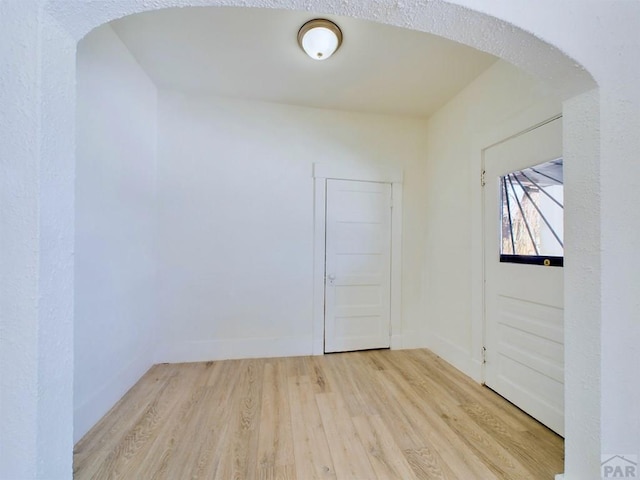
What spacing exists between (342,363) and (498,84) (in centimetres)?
284

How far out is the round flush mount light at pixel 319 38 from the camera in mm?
1719

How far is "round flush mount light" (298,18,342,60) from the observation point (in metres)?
1.72

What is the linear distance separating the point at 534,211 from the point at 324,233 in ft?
5.84

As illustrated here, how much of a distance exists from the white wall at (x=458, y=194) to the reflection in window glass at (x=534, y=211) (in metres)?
0.30

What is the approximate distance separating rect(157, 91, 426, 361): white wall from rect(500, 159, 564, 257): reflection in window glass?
57.4 inches

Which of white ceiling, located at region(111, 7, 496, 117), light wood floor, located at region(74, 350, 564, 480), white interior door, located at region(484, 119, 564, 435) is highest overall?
white ceiling, located at region(111, 7, 496, 117)

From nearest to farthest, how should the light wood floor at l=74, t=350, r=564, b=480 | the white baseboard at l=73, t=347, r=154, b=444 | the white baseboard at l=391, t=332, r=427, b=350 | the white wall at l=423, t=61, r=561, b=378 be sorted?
the light wood floor at l=74, t=350, r=564, b=480
the white baseboard at l=73, t=347, r=154, b=444
the white wall at l=423, t=61, r=561, b=378
the white baseboard at l=391, t=332, r=427, b=350

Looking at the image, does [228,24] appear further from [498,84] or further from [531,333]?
[531,333]

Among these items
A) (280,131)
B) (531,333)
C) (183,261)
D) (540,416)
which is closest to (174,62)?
(280,131)

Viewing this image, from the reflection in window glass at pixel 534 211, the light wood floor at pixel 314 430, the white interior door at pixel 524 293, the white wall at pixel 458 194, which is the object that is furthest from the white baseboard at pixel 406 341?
the reflection in window glass at pixel 534 211

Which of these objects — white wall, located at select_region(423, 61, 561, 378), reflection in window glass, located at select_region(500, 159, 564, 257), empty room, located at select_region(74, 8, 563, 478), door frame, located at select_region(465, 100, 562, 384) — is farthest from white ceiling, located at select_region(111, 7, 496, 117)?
reflection in window glass, located at select_region(500, 159, 564, 257)

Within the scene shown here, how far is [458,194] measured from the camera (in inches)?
102

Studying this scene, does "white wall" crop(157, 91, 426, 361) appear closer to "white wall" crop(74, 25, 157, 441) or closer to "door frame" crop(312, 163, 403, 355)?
"door frame" crop(312, 163, 403, 355)

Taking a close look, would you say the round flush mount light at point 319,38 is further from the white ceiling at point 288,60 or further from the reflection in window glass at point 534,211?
the reflection in window glass at point 534,211
